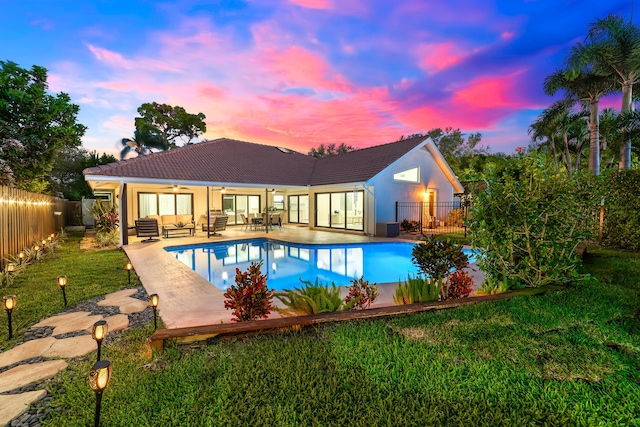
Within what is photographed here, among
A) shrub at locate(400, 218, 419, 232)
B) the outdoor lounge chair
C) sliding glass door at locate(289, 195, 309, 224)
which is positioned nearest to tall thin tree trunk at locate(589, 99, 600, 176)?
shrub at locate(400, 218, 419, 232)

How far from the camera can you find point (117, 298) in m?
5.46

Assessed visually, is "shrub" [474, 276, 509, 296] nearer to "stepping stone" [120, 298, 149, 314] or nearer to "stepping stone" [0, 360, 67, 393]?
"stepping stone" [120, 298, 149, 314]

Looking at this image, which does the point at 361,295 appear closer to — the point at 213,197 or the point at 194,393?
the point at 194,393

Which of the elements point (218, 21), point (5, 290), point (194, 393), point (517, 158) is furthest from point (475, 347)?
point (218, 21)

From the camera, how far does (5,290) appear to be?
592 cm

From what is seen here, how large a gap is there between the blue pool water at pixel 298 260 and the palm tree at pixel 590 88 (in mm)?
10792

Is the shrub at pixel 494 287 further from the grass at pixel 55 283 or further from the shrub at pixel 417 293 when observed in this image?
the grass at pixel 55 283

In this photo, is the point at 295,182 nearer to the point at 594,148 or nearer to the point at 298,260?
the point at 298,260

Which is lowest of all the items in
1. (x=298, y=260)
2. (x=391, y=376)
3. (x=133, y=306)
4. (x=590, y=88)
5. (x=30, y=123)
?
(x=298, y=260)

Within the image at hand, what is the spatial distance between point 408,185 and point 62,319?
16.3m

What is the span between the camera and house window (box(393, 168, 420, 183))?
1702cm

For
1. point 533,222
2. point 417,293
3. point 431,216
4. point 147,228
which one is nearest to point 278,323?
point 417,293

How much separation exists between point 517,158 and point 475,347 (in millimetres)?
3598

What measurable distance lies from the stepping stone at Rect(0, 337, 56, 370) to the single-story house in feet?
34.4
